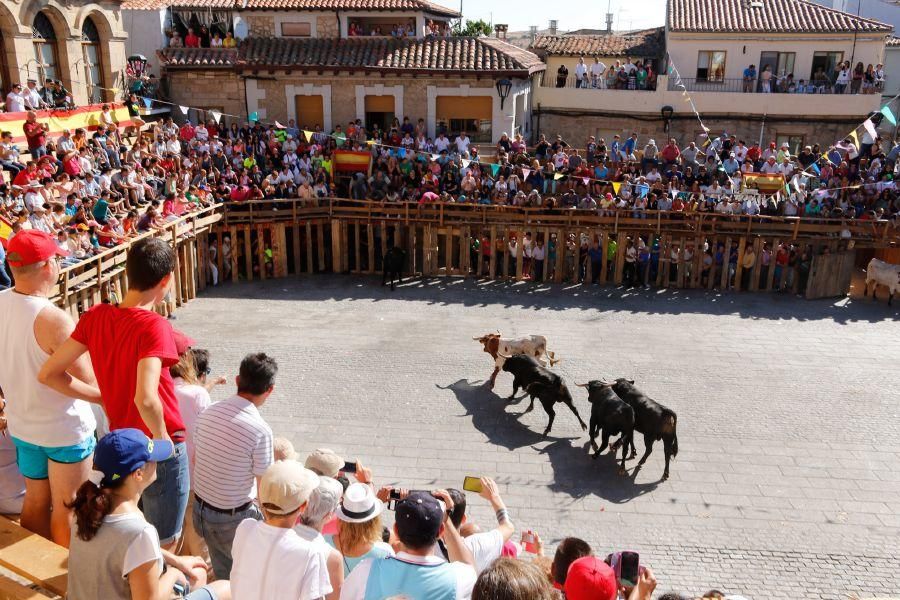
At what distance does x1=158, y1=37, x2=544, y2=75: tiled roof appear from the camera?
22656 mm

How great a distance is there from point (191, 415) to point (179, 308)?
1165 centimetres

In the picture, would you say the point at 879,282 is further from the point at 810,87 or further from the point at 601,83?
the point at 601,83

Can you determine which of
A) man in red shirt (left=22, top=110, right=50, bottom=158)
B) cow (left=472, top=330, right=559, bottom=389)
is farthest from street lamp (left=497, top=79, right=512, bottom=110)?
man in red shirt (left=22, top=110, right=50, bottom=158)

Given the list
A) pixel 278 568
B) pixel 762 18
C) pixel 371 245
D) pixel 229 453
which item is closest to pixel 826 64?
pixel 762 18

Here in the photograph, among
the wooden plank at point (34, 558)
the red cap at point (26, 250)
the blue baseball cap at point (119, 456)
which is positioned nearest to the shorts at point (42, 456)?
the wooden plank at point (34, 558)

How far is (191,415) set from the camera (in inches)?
216

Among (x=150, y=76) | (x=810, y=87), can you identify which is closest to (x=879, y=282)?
(x=810, y=87)

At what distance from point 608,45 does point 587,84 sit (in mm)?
4222

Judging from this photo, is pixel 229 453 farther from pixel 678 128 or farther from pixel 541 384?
pixel 678 128

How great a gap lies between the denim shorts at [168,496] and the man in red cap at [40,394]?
1.60 ft

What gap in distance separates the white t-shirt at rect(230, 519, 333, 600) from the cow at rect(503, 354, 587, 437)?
755cm

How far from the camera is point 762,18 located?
1033 inches

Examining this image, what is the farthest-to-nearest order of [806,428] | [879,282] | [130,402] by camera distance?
[879,282] → [806,428] → [130,402]

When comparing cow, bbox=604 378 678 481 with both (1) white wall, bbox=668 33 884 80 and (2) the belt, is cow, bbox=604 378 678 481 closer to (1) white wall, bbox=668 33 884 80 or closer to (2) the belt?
(2) the belt
